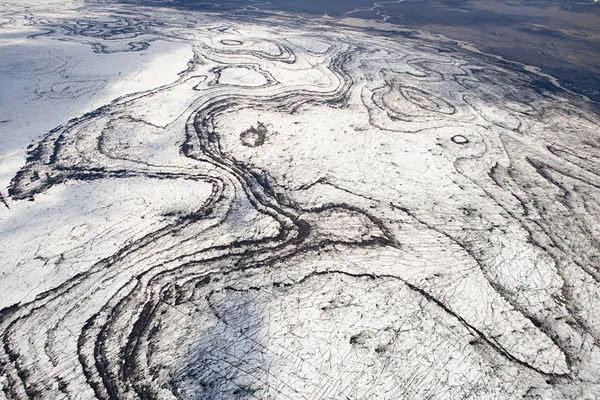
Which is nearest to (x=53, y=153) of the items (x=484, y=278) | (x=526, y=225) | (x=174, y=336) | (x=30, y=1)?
(x=174, y=336)

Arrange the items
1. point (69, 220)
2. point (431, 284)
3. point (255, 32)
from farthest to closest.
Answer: point (255, 32) < point (69, 220) < point (431, 284)

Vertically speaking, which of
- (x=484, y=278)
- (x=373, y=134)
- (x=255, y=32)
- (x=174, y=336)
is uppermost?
(x=255, y=32)

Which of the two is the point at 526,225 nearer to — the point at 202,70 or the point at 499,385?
the point at 499,385

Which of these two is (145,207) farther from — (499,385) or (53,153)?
(499,385)

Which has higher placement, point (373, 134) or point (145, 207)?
point (373, 134)

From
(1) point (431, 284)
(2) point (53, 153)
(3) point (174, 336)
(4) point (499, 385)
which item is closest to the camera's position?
(4) point (499, 385)

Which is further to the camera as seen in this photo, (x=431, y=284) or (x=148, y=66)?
(x=148, y=66)
